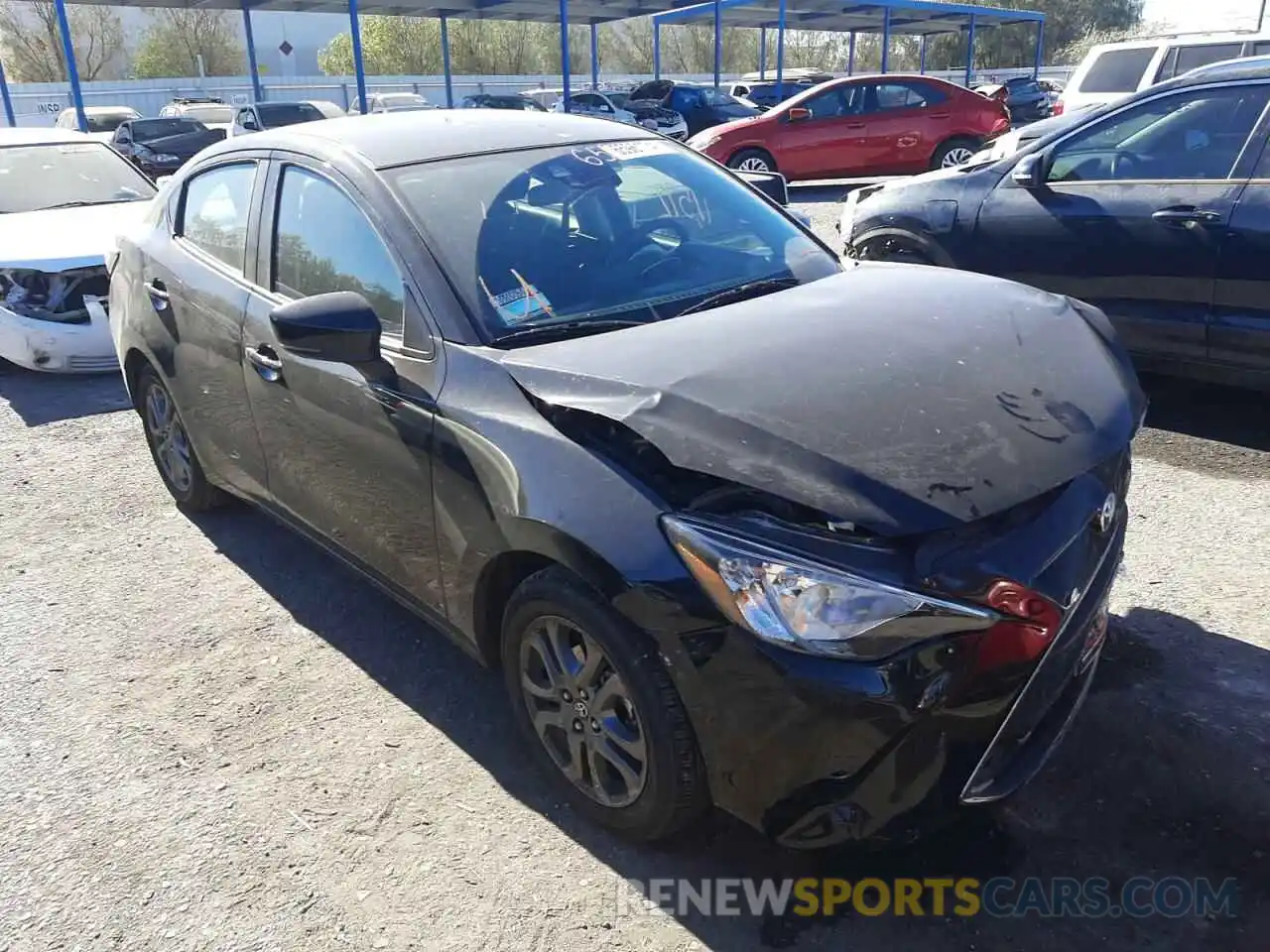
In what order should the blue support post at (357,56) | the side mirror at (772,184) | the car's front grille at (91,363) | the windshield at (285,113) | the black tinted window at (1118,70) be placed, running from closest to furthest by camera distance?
1. the side mirror at (772,184)
2. the car's front grille at (91,363)
3. the black tinted window at (1118,70)
4. the windshield at (285,113)
5. the blue support post at (357,56)

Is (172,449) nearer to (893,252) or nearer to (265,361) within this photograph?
(265,361)

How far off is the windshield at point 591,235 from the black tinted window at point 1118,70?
456 inches

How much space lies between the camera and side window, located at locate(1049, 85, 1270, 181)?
4.79 meters

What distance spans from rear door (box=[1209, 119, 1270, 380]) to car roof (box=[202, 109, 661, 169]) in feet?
9.19

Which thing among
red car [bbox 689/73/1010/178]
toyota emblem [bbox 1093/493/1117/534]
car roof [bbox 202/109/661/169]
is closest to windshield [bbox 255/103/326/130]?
red car [bbox 689/73/1010/178]

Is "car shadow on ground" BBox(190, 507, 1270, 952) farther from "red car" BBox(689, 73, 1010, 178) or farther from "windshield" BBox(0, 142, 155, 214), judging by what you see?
"red car" BBox(689, 73, 1010, 178)

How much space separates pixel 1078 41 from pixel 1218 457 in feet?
194

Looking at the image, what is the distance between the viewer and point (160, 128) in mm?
18188

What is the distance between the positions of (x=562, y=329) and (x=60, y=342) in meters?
5.21

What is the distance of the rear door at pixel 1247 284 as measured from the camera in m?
4.54

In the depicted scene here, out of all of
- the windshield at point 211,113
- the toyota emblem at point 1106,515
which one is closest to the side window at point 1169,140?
the toyota emblem at point 1106,515

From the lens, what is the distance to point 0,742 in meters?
3.14

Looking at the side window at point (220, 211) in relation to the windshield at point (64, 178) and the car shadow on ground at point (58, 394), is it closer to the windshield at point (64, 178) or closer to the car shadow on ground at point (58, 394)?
the car shadow on ground at point (58, 394)

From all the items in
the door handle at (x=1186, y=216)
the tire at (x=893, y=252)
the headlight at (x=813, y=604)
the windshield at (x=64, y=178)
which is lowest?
the headlight at (x=813, y=604)
